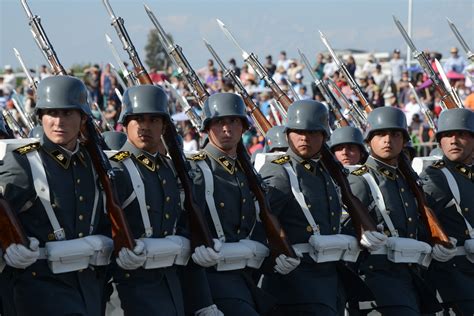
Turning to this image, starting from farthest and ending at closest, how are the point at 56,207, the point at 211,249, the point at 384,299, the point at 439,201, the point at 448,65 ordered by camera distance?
the point at 448,65
the point at 439,201
the point at 384,299
the point at 211,249
the point at 56,207

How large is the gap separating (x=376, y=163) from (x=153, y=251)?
315cm

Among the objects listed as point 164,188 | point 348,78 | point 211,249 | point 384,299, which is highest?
point 348,78

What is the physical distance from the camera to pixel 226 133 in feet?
29.2

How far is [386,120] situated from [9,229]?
4403 millimetres

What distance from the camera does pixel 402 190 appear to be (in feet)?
33.4

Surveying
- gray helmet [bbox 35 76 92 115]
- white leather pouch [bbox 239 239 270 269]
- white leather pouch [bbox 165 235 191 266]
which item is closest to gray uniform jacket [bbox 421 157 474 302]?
white leather pouch [bbox 239 239 270 269]

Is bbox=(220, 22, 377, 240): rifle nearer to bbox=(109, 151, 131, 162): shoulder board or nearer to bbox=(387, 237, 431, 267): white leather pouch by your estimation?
bbox=(387, 237, 431, 267): white leather pouch

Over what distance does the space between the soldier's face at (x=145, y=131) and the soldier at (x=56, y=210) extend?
522 millimetres

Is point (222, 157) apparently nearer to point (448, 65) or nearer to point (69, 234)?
point (69, 234)

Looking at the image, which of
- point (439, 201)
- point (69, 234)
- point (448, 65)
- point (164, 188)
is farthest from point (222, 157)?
point (448, 65)

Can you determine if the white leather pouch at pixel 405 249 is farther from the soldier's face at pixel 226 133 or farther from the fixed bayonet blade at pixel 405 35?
the fixed bayonet blade at pixel 405 35

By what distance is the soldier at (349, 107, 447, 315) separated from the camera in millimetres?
9789

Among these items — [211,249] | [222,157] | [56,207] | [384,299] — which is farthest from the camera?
[384,299]

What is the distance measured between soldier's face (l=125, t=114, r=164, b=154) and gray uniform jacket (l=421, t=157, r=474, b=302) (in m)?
3.38
